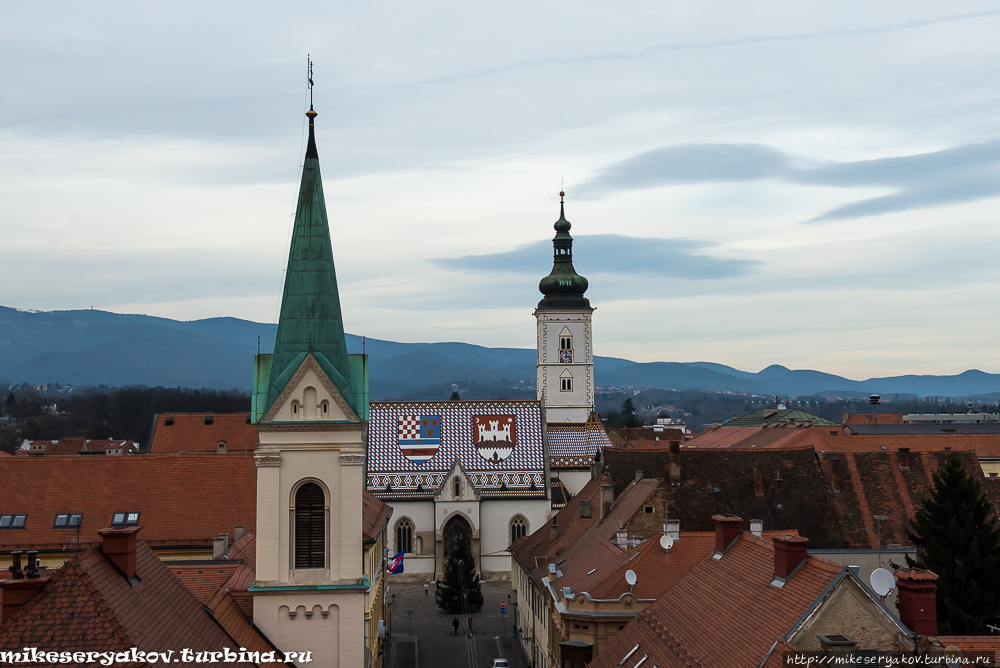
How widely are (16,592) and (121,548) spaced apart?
3.21 m

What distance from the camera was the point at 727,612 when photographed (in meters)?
28.2

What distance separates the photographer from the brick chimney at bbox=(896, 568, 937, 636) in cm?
2372

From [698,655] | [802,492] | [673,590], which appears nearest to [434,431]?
[802,492]

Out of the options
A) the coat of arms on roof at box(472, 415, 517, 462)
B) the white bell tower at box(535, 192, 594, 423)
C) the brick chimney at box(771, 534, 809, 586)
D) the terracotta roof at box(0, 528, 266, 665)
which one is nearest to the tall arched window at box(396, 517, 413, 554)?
the coat of arms on roof at box(472, 415, 517, 462)

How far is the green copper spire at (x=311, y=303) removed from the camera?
3194 centimetres

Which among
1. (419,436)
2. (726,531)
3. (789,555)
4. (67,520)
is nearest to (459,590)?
(419,436)

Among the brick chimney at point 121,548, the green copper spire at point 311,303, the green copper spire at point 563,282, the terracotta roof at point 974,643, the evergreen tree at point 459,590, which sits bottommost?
the evergreen tree at point 459,590

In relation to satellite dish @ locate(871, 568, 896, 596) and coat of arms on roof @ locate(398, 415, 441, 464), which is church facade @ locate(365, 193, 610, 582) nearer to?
coat of arms on roof @ locate(398, 415, 441, 464)

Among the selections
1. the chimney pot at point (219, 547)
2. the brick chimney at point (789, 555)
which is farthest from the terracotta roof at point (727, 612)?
the chimney pot at point (219, 547)

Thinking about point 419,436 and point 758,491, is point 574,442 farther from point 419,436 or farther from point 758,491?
point 758,491

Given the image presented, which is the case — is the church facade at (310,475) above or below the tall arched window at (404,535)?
above

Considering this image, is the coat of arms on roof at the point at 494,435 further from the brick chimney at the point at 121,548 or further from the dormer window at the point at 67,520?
the brick chimney at the point at 121,548

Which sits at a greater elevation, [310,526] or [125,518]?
[310,526]

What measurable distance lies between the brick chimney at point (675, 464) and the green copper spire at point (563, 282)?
2583 inches
